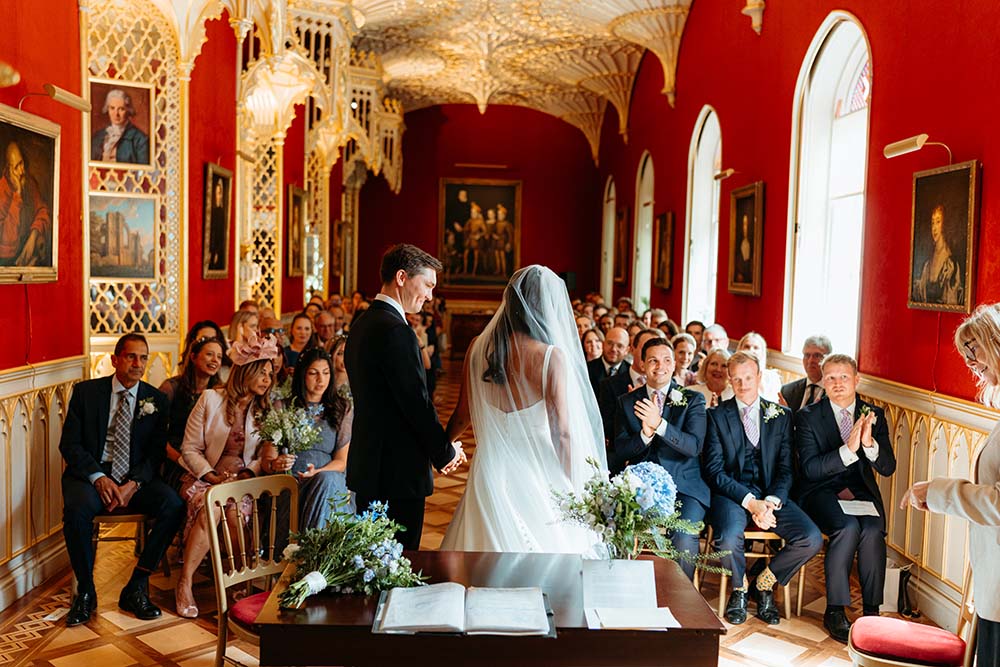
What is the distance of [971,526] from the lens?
126 inches

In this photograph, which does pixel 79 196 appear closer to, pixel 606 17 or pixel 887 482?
pixel 887 482

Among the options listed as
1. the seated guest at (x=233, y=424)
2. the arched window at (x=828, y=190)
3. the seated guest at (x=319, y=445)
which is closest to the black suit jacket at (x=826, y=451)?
Answer: the arched window at (x=828, y=190)

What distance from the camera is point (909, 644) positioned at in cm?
347

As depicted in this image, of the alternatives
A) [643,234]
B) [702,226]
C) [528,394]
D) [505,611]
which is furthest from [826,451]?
[643,234]

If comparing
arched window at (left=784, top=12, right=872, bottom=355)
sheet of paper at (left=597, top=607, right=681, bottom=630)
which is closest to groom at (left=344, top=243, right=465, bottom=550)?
sheet of paper at (left=597, top=607, right=681, bottom=630)

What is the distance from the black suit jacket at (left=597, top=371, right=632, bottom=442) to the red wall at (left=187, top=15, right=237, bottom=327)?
4.48 meters

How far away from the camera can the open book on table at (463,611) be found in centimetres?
258

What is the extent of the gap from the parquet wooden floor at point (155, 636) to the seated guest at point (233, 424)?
2.33 feet

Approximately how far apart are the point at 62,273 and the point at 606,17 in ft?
34.2

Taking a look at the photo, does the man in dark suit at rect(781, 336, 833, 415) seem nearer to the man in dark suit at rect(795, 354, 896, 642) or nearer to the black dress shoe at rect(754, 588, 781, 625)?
the man in dark suit at rect(795, 354, 896, 642)

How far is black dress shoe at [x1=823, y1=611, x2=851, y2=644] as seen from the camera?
5105 mm

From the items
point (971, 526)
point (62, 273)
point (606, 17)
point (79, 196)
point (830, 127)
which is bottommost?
point (971, 526)

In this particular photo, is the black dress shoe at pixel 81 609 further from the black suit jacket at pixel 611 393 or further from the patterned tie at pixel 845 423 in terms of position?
the patterned tie at pixel 845 423

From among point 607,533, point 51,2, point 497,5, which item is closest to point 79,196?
point 51,2
